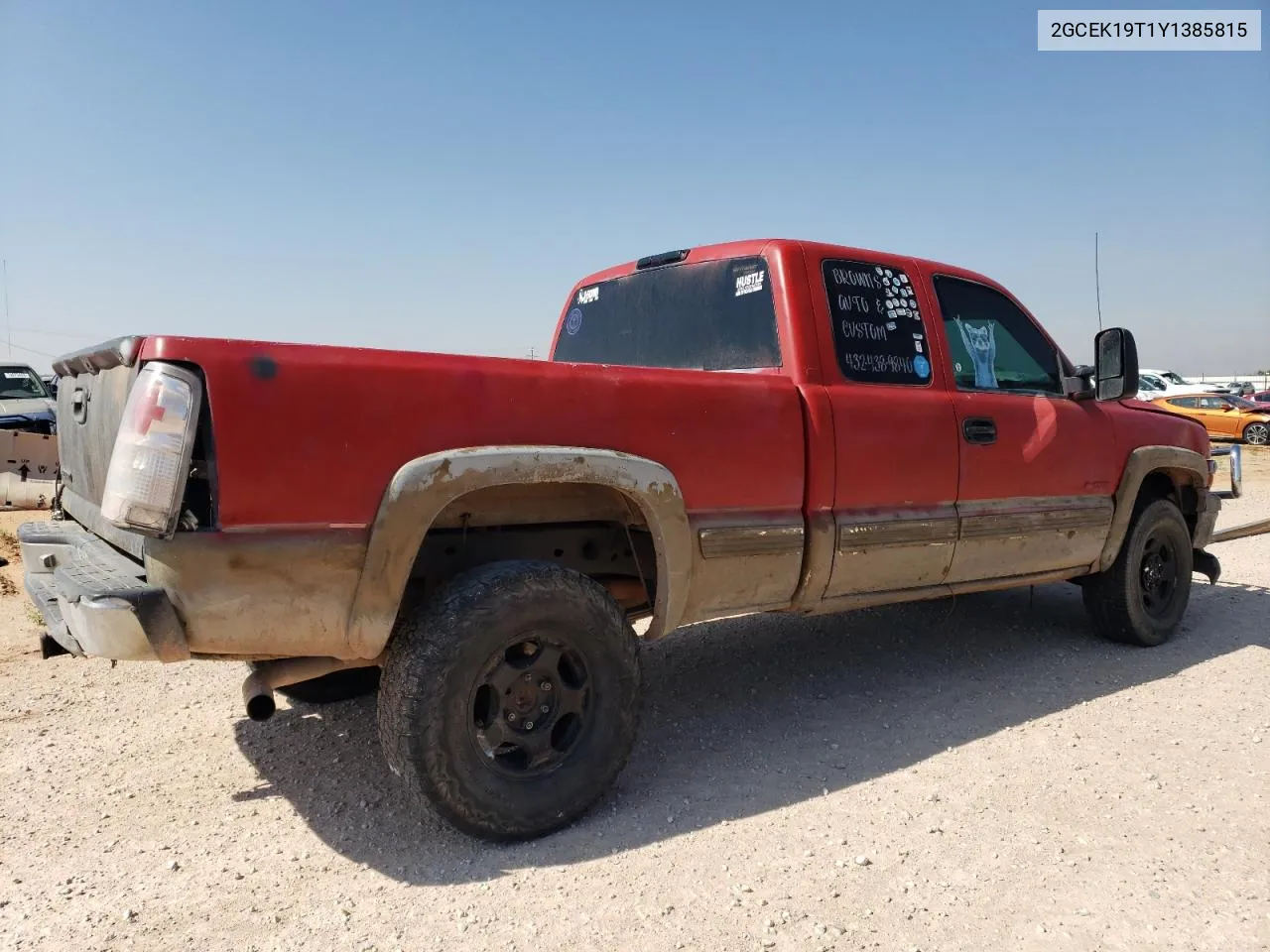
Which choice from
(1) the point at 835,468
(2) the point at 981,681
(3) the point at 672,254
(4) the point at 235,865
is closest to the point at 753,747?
(1) the point at 835,468

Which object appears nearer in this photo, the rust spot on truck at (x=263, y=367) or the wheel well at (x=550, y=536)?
the rust spot on truck at (x=263, y=367)

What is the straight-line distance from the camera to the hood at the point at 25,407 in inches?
429

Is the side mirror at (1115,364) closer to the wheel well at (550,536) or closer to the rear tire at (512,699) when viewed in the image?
the wheel well at (550,536)

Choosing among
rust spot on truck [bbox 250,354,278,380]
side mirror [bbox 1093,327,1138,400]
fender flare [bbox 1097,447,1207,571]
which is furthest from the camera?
fender flare [bbox 1097,447,1207,571]

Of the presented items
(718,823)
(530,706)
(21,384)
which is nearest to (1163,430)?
(718,823)

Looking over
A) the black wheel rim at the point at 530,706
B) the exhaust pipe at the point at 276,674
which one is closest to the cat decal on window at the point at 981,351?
the black wheel rim at the point at 530,706

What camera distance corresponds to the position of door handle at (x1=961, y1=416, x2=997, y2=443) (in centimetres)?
403

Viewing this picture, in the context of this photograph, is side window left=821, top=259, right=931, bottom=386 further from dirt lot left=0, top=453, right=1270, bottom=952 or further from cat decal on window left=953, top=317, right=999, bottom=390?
dirt lot left=0, top=453, right=1270, bottom=952

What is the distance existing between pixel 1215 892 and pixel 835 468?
5.85 ft

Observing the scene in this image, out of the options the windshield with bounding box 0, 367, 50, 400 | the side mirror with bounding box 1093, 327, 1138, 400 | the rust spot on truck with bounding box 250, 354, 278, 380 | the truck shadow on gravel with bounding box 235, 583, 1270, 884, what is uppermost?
the windshield with bounding box 0, 367, 50, 400

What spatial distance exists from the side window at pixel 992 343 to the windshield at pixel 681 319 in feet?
3.40

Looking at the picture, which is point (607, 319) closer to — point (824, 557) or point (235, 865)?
point (824, 557)

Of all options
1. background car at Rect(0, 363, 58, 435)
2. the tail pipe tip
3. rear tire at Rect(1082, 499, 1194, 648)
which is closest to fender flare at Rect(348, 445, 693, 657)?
the tail pipe tip

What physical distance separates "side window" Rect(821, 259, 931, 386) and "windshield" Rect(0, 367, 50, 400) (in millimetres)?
11582
